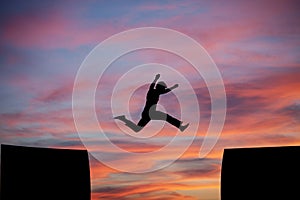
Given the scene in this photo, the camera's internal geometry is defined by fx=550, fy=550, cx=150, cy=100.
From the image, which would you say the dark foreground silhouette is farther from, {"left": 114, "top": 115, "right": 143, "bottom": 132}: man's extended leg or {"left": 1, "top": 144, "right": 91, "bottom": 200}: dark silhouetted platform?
{"left": 1, "top": 144, "right": 91, "bottom": 200}: dark silhouetted platform

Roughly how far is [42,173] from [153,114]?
28.0 ft

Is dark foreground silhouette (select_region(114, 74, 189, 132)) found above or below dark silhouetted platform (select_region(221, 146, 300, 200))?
above

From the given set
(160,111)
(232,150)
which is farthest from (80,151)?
(160,111)

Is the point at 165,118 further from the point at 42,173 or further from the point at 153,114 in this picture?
the point at 42,173

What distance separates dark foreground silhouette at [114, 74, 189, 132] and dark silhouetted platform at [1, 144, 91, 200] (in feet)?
19.2

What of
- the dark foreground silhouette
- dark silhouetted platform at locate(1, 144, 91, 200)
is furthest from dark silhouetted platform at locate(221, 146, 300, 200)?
the dark foreground silhouette

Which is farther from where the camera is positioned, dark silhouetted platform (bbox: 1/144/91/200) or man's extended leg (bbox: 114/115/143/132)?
man's extended leg (bbox: 114/115/143/132)

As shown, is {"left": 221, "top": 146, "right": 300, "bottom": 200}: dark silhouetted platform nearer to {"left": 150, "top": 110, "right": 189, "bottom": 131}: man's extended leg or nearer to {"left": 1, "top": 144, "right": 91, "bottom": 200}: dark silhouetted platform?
{"left": 1, "top": 144, "right": 91, "bottom": 200}: dark silhouetted platform

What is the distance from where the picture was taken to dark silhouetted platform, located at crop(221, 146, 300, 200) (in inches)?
350

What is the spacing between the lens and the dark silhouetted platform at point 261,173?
8883 mm

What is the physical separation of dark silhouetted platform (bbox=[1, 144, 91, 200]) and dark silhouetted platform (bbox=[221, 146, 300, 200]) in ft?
8.42

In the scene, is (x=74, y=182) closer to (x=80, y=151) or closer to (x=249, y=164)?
(x=80, y=151)

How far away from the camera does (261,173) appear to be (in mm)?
9102

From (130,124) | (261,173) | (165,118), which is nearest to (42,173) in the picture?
(261,173)
